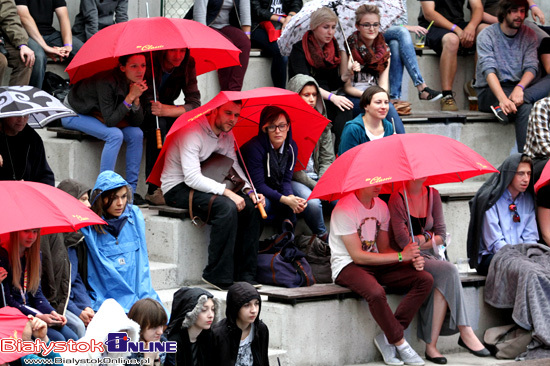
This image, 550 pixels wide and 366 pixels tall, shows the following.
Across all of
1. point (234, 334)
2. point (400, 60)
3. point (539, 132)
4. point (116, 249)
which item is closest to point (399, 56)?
point (400, 60)

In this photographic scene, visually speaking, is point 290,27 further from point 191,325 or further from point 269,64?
point 191,325

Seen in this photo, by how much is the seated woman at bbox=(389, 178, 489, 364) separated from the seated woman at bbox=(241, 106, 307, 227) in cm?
85

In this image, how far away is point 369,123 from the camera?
30.1 ft

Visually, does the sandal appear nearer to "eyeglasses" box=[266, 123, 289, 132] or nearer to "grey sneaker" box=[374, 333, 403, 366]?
"eyeglasses" box=[266, 123, 289, 132]

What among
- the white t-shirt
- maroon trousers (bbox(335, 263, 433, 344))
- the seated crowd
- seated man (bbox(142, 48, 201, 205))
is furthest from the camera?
seated man (bbox(142, 48, 201, 205))

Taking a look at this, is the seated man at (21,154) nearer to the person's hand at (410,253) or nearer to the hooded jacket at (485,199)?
the person's hand at (410,253)

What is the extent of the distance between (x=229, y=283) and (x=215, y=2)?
11.0 feet

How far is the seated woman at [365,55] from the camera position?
1020 centimetres

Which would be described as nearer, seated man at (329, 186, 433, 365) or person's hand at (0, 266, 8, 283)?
person's hand at (0, 266, 8, 283)

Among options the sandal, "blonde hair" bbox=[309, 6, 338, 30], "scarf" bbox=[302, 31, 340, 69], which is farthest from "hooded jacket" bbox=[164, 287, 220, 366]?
the sandal

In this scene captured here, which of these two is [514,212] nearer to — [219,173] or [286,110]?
[286,110]

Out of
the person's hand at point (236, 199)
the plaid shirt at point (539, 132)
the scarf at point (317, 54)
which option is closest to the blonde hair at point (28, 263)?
the person's hand at point (236, 199)

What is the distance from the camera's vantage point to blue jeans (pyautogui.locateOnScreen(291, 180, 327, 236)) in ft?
28.6

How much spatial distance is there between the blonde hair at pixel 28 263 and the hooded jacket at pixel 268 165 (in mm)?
2438
